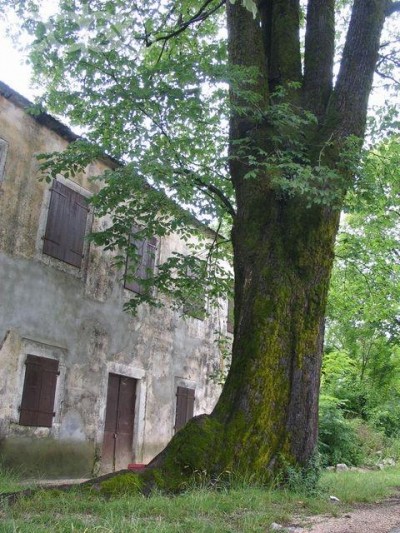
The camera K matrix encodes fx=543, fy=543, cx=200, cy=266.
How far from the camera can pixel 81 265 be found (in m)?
9.69

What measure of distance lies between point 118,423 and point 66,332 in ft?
7.38

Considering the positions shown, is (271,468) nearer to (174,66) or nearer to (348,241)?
(174,66)

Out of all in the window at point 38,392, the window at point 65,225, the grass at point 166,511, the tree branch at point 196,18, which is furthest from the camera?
the window at point 65,225

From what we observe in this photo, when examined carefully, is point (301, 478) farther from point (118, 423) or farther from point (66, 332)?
point (118, 423)

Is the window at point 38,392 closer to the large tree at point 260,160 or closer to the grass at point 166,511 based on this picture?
the large tree at point 260,160

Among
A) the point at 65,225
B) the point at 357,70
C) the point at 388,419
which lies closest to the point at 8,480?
the point at 65,225

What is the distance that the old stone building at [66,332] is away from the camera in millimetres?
8273

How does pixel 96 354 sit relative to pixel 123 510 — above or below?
above

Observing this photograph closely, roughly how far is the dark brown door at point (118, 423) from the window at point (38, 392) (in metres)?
1.57

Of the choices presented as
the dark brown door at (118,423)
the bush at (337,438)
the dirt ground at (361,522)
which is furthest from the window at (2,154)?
the bush at (337,438)

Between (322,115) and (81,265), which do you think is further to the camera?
(81,265)

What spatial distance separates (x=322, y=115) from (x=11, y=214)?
16.0 ft

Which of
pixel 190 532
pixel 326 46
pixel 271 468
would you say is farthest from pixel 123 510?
pixel 326 46

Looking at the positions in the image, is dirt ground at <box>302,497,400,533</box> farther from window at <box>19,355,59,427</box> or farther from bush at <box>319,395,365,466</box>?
bush at <box>319,395,365,466</box>
